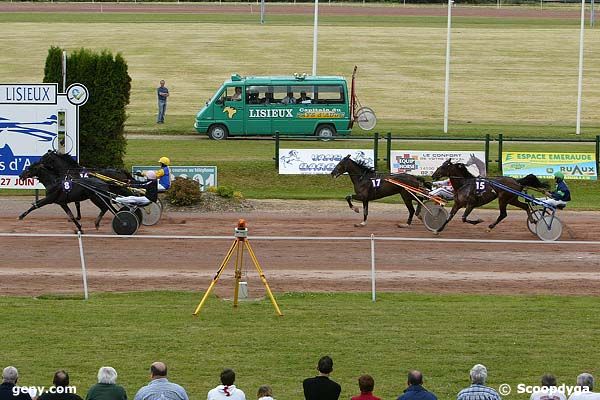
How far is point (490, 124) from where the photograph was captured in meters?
47.4

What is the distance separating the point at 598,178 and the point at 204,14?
191ft

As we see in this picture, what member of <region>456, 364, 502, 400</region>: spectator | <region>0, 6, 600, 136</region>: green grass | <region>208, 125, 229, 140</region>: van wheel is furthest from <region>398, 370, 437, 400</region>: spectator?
<region>0, 6, 600, 136</region>: green grass

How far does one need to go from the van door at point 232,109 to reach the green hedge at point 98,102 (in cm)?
716

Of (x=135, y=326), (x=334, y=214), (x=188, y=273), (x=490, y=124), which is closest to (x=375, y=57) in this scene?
(x=490, y=124)

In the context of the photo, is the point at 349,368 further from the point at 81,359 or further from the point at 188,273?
the point at 188,273

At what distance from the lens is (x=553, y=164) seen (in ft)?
105

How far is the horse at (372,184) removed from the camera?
25.9m

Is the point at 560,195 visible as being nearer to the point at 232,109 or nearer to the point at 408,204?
the point at 408,204

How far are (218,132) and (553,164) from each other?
483 inches

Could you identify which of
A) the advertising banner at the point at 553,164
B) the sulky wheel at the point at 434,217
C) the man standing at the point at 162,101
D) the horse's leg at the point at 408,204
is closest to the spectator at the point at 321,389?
the sulky wheel at the point at 434,217

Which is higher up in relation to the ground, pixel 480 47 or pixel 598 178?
pixel 480 47

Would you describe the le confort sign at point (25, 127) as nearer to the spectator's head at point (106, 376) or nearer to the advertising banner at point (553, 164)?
the advertising banner at point (553, 164)

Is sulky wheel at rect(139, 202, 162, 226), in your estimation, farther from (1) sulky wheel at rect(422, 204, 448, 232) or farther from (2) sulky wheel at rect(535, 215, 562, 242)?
(2) sulky wheel at rect(535, 215, 562, 242)

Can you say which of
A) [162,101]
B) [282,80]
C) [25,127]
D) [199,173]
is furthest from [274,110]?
[25,127]
